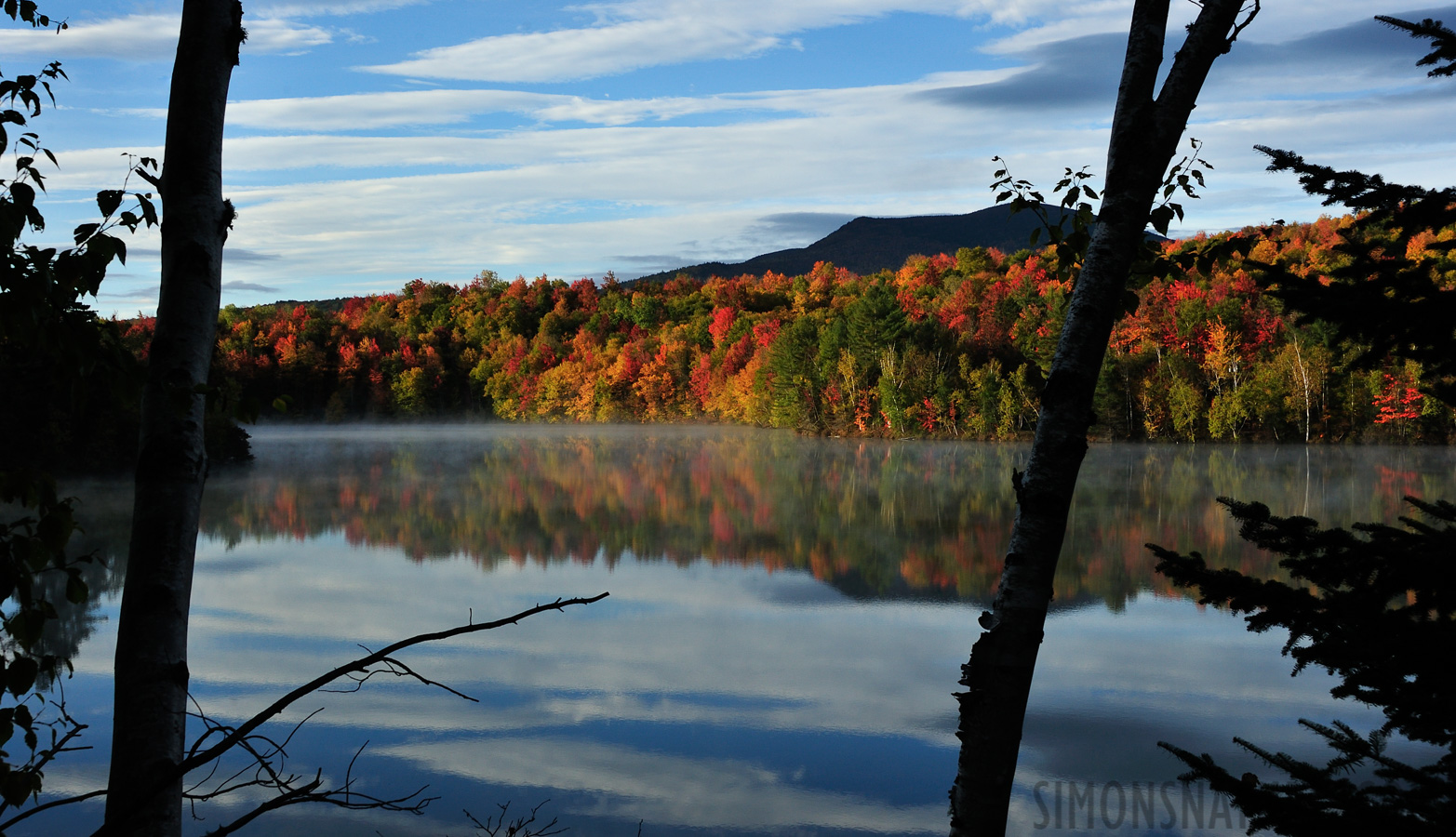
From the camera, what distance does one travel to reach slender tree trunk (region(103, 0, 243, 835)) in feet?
5.45

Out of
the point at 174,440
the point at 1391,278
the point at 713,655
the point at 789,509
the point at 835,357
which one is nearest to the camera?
the point at 174,440

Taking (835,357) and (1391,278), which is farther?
(835,357)

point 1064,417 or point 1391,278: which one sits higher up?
point 1391,278

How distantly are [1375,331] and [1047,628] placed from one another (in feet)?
25.5

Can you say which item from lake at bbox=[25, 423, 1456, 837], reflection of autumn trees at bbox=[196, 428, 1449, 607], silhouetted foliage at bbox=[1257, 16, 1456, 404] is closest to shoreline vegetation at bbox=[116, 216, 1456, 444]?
reflection of autumn trees at bbox=[196, 428, 1449, 607]

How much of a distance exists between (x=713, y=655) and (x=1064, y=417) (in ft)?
23.4

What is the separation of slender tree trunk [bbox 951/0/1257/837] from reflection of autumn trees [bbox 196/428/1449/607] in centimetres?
967

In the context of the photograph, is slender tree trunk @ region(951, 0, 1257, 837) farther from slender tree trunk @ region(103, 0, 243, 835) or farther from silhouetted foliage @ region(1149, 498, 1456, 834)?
slender tree trunk @ region(103, 0, 243, 835)

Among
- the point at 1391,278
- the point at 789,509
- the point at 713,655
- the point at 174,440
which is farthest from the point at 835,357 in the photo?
the point at 174,440

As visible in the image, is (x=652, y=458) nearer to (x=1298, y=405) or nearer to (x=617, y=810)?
(x=1298, y=405)

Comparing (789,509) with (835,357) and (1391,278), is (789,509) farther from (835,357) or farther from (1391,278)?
(835,357)

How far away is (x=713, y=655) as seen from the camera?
8.80 metres

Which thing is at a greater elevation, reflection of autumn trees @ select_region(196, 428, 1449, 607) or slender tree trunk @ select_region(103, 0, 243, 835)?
slender tree trunk @ select_region(103, 0, 243, 835)

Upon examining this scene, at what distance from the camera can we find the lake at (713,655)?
18.5ft
